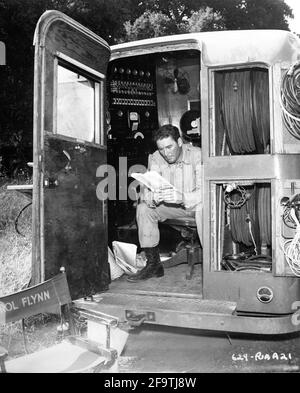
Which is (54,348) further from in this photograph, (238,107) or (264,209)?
(238,107)

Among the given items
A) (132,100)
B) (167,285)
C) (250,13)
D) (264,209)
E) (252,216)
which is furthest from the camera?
(250,13)

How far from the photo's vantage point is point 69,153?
4043 millimetres

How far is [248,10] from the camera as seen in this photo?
94.9ft

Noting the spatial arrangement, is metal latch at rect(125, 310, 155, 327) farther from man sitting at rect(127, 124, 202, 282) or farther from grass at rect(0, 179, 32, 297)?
grass at rect(0, 179, 32, 297)

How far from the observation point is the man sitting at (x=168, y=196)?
4926 millimetres

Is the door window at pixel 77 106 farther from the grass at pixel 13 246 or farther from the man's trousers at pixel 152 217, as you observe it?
the grass at pixel 13 246

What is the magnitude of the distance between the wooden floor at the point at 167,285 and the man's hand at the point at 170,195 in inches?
32.4

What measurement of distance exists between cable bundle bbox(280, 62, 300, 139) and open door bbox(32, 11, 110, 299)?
1.71 metres

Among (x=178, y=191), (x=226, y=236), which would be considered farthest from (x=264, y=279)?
(x=178, y=191)

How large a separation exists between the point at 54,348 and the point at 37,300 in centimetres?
50

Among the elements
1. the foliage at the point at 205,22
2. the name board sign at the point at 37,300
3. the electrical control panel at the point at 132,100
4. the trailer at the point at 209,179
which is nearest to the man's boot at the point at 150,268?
the trailer at the point at 209,179

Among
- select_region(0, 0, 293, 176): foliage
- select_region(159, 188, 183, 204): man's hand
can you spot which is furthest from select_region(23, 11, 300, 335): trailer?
select_region(0, 0, 293, 176): foliage

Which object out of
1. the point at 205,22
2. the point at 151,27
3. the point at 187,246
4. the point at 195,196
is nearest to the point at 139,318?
the point at 195,196

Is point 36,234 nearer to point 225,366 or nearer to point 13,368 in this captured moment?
point 13,368
